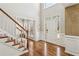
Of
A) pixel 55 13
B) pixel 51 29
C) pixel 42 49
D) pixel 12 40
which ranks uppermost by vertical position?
pixel 55 13

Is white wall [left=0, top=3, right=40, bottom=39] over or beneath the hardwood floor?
over

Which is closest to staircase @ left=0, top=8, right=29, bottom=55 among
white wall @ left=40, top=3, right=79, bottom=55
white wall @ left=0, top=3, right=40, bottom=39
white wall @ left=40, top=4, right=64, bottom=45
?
white wall @ left=0, top=3, right=40, bottom=39

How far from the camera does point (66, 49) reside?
246 cm

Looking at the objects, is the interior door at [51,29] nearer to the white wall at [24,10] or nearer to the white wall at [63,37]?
the white wall at [63,37]

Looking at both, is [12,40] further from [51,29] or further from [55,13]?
[55,13]

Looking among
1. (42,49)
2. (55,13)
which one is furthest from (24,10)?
(42,49)

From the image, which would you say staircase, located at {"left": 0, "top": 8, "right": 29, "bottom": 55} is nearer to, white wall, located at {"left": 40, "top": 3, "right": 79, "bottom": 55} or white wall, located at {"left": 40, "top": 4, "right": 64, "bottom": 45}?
white wall, located at {"left": 40, "top": 4, "right": 64, "bottom": 45}

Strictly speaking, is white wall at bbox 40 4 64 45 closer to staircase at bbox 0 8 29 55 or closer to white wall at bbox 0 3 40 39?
white wall at bbox 0 3 40 39

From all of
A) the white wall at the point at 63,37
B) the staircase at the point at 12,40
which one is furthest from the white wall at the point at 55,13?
the staircase at the point at 12,40

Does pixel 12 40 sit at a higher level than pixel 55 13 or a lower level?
lower

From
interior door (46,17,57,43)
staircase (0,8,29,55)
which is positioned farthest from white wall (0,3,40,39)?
interior door (46,17,57,43)

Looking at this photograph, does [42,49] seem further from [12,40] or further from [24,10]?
[24,10]

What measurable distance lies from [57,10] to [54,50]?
31.0 inches

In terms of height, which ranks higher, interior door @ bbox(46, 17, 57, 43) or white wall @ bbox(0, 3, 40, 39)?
white wall @ bbox(0, 3, 40, 39)
